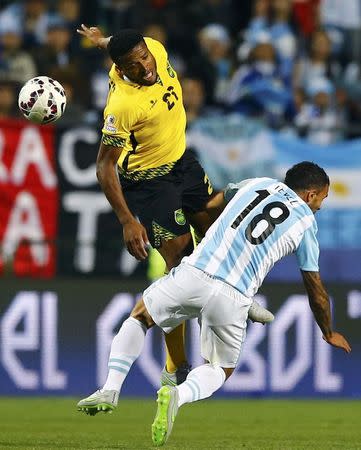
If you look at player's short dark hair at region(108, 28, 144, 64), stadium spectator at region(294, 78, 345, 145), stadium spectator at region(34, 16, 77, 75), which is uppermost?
player's short dark hair at region(108, 28, 144, 64)

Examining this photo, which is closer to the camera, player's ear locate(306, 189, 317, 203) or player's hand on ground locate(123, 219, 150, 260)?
player's ear locate(306, 189, 317, 203)

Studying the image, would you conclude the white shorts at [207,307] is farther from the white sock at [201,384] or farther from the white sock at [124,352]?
the white sock at [124,352]

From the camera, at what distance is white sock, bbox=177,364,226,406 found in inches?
317

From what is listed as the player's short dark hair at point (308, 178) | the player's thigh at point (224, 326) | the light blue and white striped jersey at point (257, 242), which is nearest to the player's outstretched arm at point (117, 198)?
the light blue and white striped jersey at point (257, 242)

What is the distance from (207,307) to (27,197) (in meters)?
5.56

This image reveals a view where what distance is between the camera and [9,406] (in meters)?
12.2

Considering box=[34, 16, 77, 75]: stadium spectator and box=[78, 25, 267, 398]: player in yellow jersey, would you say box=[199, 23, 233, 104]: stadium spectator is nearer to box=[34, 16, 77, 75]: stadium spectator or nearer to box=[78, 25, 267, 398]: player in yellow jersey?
box=[34, 16, 77, 75]: stadium spectator

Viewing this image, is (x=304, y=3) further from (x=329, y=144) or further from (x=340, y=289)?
(x=340, y=289)

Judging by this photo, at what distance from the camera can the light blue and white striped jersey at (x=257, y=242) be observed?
26.9 ft

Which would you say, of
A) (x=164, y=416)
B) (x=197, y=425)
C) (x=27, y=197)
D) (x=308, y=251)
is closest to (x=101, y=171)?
(x=308, y=251)

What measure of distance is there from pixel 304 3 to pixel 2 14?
12.6ft

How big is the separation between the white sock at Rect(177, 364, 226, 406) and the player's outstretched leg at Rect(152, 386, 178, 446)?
132 mm

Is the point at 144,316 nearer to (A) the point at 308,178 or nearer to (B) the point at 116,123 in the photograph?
(B) the point at 116,123

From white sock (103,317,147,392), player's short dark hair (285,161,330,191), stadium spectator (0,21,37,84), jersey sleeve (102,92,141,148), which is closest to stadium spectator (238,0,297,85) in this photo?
stadium spectator (0,21,37,84)
